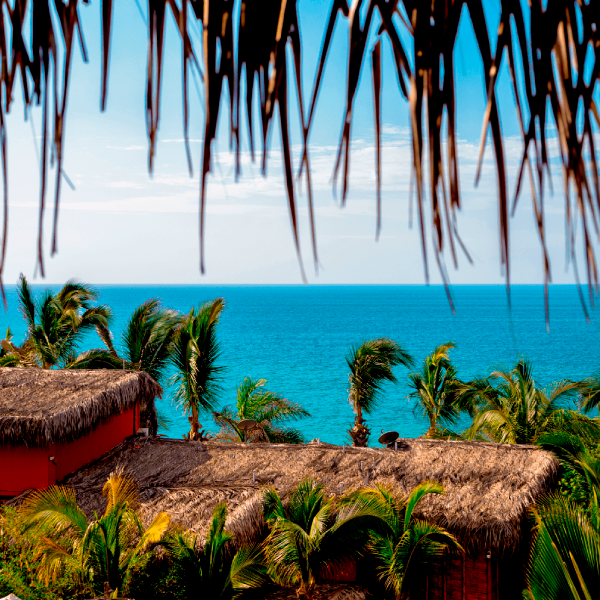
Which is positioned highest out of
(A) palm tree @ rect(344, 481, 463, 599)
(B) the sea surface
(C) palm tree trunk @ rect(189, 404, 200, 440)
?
(A) palm tree @ rect(344, 481, 463, 599)

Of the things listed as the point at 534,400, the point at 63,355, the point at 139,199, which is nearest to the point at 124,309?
the point at 63,355

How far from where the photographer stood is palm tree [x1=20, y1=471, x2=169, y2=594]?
238 inches

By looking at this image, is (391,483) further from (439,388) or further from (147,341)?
(439,388)

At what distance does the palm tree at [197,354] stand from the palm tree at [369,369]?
3.69m

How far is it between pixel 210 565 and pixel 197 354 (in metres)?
7.73

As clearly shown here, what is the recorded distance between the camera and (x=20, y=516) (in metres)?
6.54

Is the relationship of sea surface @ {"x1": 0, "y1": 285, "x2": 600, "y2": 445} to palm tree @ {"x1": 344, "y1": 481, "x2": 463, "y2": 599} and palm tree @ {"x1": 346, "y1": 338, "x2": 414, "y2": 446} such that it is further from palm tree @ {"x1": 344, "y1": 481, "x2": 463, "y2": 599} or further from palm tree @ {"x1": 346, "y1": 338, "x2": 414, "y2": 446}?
palm tree @ {"x1": 344, "y1": 481, "x2": 463, "y2": 599}

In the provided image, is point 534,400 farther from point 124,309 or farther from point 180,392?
point 124,309

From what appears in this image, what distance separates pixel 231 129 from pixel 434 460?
359 inches

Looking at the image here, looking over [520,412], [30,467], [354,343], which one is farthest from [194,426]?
[354,343]

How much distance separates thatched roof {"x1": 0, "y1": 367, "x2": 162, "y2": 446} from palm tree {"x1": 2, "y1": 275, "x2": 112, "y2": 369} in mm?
3768

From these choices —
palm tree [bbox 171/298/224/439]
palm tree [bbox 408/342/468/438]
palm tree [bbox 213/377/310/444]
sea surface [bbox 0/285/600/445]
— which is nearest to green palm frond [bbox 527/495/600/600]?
palm tree [bbox 213/377/310/444]

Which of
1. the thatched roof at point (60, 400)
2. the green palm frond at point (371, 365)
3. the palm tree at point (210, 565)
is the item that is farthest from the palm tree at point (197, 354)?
the palm tree at point (210, 565)

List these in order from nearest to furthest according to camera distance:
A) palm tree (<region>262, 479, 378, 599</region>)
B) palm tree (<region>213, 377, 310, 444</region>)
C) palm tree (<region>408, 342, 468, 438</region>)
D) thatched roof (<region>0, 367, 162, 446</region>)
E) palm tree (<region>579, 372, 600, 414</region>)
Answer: palm tree (<region>262, 479, 378, 599</region>) → thatched roof (<region>0, 367, 162, 446</region>) → palm tree (<region>213, 377, 310, 444</region>) → palm tree (<region>579, 372, 600, 414</region>) → palm tree (<region>408, 342, 468, 438</region>)
